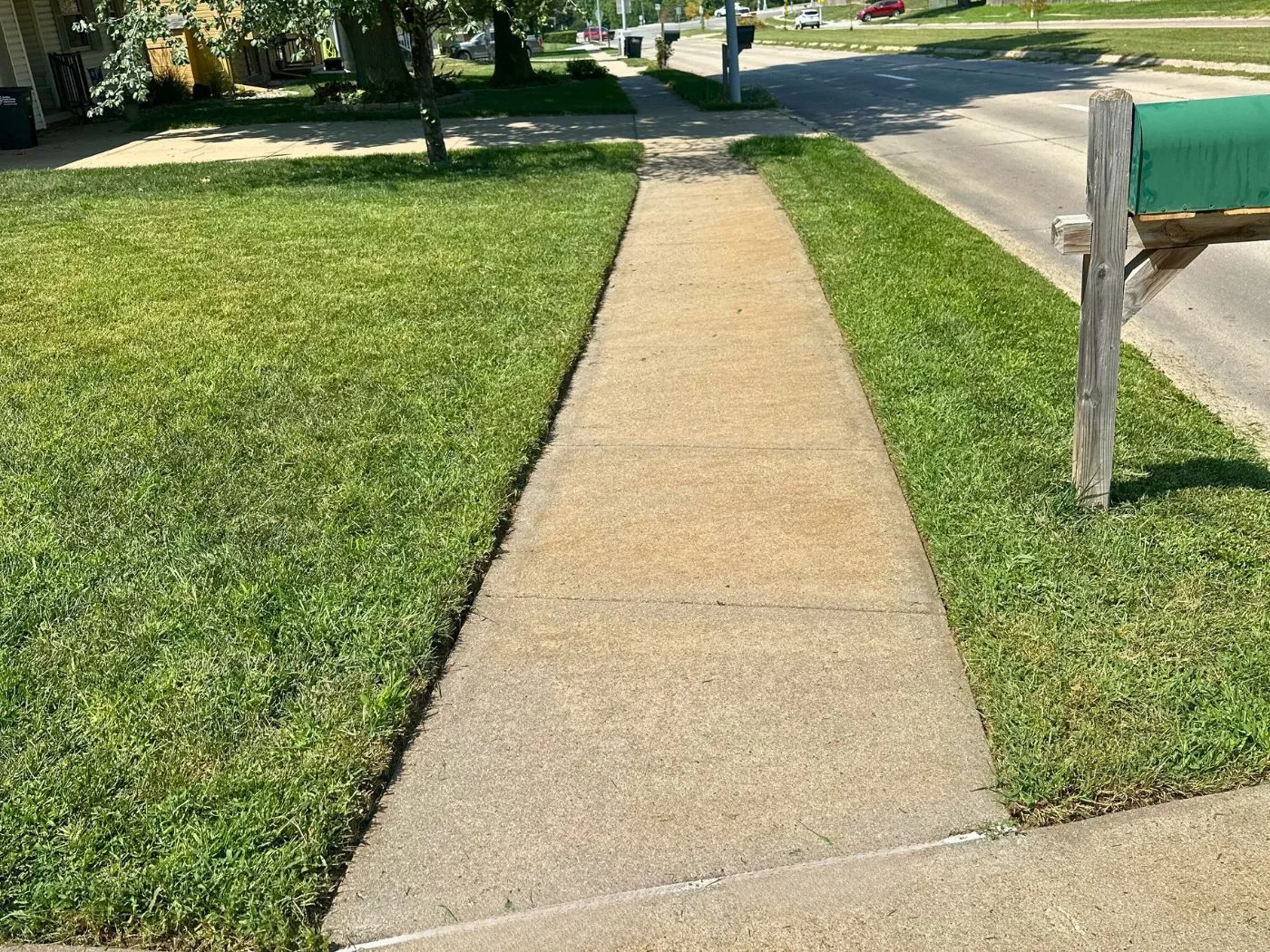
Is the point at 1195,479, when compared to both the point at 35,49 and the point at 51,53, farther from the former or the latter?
the point at 51,53

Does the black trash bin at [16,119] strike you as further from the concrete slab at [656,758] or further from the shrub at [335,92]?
the concrete slab at [656,758]

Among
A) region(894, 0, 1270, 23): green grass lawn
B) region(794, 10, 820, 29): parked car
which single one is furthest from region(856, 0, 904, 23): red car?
region(894, 0, 1270, 23): green grass lawn

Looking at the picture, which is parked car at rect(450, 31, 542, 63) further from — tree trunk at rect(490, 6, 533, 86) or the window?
the window

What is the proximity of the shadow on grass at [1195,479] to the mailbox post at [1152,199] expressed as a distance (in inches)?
17.4

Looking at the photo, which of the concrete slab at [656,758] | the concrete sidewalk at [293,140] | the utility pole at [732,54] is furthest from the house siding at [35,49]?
the concrete slab at [656,758]

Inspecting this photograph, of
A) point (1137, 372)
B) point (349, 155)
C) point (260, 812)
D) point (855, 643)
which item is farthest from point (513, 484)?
point (349, 155)

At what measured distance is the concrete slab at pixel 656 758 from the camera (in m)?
2.80

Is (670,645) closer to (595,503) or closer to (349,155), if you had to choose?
(595,503)

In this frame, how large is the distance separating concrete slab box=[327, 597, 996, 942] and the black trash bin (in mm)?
18256

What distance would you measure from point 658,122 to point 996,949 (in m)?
17.9

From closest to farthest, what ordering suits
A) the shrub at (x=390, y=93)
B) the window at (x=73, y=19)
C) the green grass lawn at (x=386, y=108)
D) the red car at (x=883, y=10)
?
the green grass lawn at (x=386, y=108) < the shrub at (x=390, y=93) < the window at (x=73, y=19) < the red car at (x=883, y=10)

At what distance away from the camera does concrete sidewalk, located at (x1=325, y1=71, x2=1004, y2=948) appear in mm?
2850

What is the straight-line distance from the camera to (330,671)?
11.6ft

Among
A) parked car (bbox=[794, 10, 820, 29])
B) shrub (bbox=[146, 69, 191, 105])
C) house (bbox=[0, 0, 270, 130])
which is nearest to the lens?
house (bbox=[0, 0, 270, 130])
